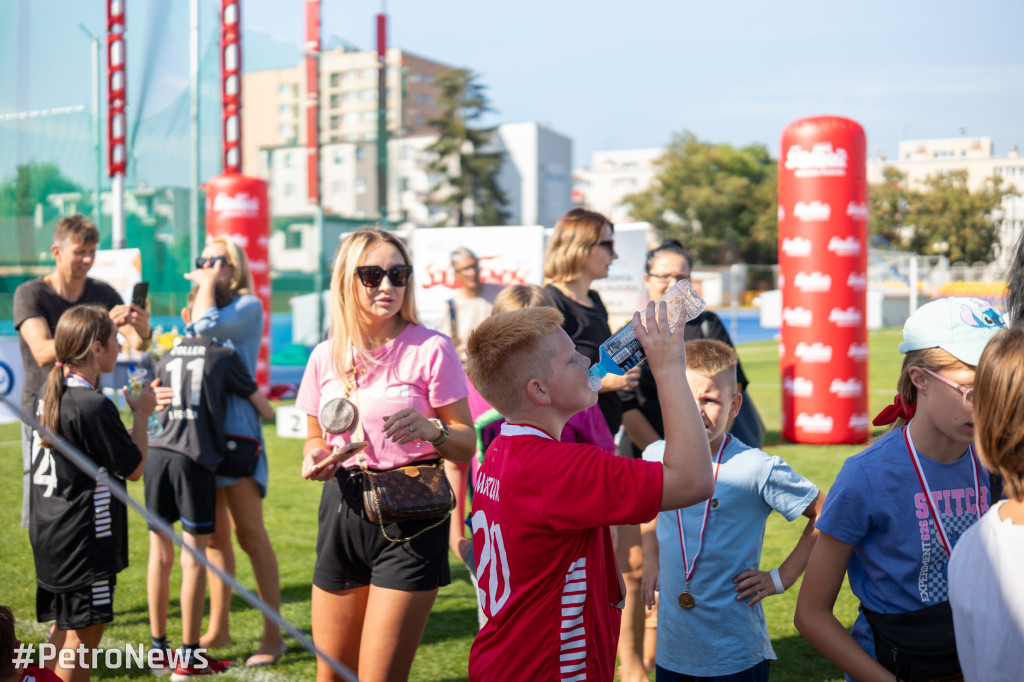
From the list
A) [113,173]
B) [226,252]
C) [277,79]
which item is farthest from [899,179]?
[226,252]

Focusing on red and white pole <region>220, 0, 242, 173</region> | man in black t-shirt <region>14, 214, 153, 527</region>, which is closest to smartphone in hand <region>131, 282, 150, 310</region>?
man in black t-shirt <region>14, 214, 153, 527</region>

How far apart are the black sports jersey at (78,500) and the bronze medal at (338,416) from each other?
1.16 metres

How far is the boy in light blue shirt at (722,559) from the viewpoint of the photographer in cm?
261

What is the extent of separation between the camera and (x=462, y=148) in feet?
206

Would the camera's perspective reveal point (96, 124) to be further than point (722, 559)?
Yes

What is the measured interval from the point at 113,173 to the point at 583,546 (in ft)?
39.5

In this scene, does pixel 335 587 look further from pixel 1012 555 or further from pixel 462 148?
pixel 462 148

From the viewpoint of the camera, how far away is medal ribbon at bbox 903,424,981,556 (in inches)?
77.2

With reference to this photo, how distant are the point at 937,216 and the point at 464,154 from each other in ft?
102

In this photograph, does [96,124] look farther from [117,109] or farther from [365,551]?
[365,551]

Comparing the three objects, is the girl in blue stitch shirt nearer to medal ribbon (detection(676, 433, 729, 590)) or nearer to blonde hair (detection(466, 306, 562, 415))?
medal ribbon (detection(676, 433, 729, 590))

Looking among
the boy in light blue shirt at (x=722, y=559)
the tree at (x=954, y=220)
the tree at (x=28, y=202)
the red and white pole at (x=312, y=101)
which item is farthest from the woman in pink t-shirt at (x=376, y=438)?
the tree at (x=954, y=220)

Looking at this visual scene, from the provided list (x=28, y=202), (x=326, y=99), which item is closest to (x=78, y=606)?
(x=28, y=202)

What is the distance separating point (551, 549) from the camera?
188 cm
